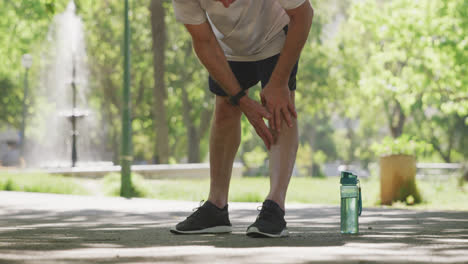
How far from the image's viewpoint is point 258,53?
4.88 meters

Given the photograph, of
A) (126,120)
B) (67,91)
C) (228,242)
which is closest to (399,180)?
(126,120)

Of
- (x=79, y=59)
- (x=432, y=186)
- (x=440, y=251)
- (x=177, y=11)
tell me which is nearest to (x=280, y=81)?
(x=177, y=11)

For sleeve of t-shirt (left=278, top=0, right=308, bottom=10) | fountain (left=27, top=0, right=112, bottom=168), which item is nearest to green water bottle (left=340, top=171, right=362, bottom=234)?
sleeve of t-shirt (left=278, top=0, right=308, bottom=10)

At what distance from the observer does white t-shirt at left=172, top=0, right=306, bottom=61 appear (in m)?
4.62

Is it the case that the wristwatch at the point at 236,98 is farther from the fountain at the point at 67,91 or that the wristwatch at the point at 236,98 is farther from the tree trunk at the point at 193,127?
the tree trunk at the point at 193,127

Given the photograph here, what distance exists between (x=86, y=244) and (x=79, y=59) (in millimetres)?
37119

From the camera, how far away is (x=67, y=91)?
4369cm

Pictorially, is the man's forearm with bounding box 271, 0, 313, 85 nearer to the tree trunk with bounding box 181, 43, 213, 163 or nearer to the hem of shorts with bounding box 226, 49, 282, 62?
the hem of shorts with bounding box 226, 49, 282, 62

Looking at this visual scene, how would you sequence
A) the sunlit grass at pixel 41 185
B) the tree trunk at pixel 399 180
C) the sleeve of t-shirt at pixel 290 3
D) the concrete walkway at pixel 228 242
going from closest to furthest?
the concrete walkway at pixel 228 242 < the sleeve of t-shirt at pixel 290 3 < the tree trunk at pixel 399 180 < the sunlit grass at pixel 41 185

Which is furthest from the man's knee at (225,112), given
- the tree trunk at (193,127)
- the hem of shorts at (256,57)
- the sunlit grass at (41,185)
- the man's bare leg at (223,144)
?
the tree trunk at (193,127)

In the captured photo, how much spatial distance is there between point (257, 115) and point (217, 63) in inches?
14.8

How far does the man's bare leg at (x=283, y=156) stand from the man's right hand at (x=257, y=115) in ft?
0.22

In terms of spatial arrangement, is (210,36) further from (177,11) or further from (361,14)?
(361,14)

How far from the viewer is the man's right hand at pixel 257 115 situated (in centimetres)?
460
